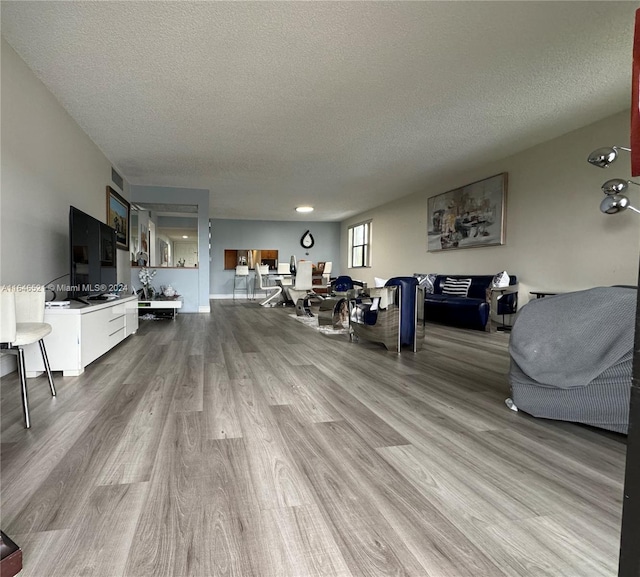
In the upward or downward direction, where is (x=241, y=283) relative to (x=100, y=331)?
upward

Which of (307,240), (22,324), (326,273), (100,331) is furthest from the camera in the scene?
(307,240)

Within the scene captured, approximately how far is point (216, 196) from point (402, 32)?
265 inches

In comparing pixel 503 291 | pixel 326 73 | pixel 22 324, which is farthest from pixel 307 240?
pixel 22 324

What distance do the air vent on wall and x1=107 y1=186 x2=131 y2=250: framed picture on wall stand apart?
0.20 metres

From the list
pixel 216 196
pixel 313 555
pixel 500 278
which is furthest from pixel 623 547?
pixel 216 196

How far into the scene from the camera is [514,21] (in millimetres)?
2684

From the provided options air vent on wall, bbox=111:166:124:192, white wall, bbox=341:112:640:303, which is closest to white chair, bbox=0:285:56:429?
air vent on wall, bbox=111:166:124:192

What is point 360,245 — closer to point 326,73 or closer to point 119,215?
point 119,215

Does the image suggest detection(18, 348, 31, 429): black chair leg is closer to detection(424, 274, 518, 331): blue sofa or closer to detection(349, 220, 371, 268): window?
detection(424, 274, 518, 331): blue sofa

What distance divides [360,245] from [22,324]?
10.1m

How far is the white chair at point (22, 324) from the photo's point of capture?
6.25 ft

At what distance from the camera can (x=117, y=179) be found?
650 cm

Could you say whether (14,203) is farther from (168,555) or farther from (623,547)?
(623,547)

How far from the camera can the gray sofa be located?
6.20ft
